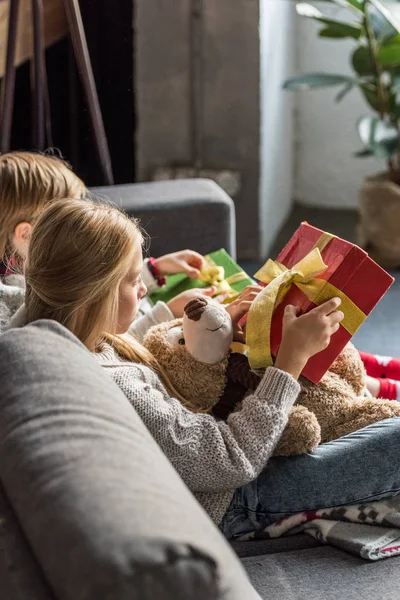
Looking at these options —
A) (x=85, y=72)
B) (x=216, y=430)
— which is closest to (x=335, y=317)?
(x=216, y=430)

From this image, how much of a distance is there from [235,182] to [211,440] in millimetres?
1821

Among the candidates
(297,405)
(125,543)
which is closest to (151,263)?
Result: (297,405)

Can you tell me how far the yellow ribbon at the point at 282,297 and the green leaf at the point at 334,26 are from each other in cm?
152

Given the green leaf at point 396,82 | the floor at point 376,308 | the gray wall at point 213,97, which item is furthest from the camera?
the gray wall at point 213,97

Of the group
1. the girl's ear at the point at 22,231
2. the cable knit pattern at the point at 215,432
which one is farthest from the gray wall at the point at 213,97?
the cable knit pattern at the point at 215,432

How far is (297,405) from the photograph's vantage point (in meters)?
1.38

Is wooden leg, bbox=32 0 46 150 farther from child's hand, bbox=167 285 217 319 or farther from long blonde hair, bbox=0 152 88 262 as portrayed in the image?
child's hand, bbox=167 285 217 319

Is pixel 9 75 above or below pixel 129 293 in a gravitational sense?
above

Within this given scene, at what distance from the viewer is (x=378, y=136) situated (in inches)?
108

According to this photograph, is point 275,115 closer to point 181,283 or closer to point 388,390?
point 181,283

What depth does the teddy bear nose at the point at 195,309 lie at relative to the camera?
142cm

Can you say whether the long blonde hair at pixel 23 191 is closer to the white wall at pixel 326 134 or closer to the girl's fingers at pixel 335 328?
the girl's fingers at pixel 335 328

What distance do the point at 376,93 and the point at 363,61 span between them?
11cm

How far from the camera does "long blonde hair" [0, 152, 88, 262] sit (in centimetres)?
167
